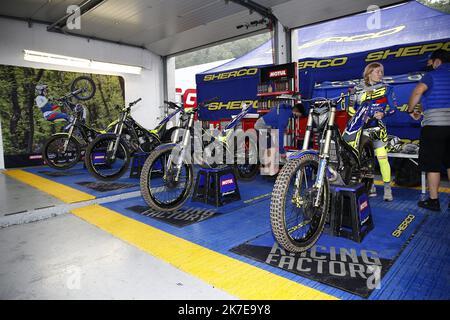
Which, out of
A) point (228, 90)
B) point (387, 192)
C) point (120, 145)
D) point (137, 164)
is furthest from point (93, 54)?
point (387, 192)

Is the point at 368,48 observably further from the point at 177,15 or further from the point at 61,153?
the point at 61,153

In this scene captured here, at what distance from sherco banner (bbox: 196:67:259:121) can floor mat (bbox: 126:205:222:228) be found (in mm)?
4613

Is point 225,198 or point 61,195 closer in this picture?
point 225,198

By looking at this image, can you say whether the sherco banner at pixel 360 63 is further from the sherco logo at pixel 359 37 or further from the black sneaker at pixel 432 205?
the black sneaker at pixel 432 205

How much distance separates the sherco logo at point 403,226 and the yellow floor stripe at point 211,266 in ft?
4.27

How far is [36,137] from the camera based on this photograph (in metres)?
7.53

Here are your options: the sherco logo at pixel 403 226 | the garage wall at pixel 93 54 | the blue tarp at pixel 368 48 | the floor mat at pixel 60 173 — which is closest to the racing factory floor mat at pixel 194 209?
the sherco logo at pixel 403 226

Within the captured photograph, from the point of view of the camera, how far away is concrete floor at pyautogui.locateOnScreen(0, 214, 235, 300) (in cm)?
177

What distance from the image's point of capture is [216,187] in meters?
3.65

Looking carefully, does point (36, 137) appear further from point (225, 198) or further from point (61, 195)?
point (225, 198)

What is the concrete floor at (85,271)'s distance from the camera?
1772 millimetres
